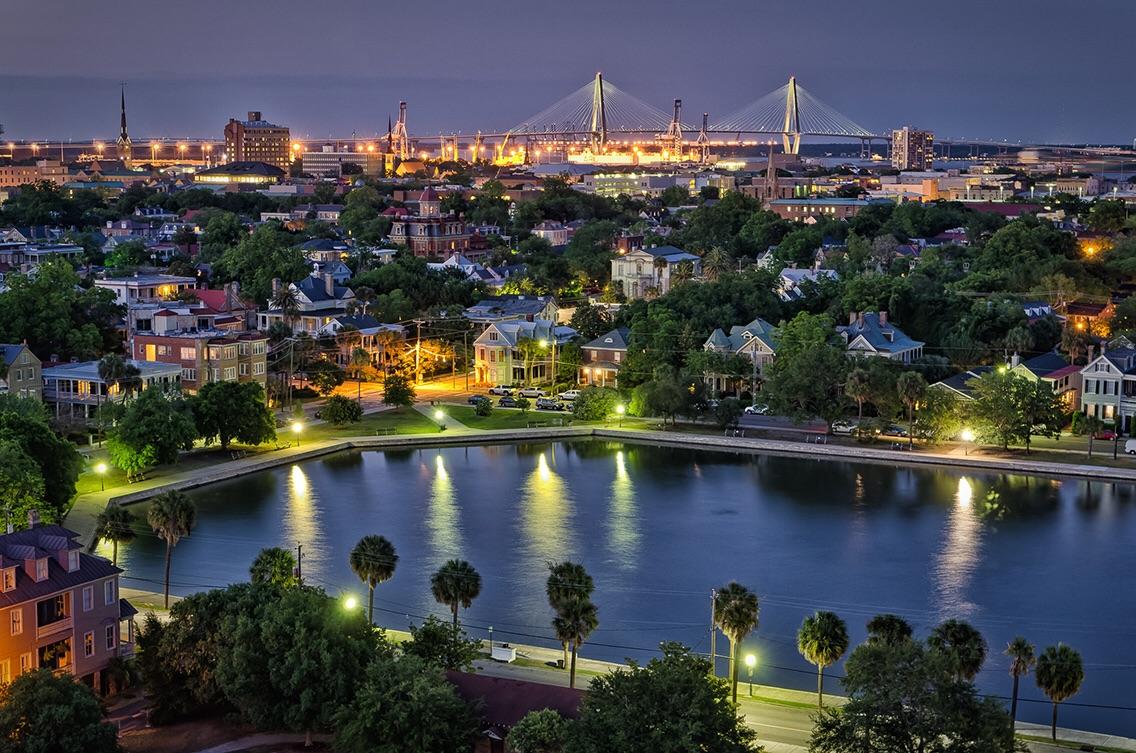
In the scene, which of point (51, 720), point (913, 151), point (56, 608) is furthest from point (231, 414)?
point (913, 151)

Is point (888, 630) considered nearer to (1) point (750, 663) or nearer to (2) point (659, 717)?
(1) point (750, 663)

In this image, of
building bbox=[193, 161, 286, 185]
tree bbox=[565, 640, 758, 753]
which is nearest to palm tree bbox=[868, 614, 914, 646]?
tree bbox=[565, 640, 758, 753]

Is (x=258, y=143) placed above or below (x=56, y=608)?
above

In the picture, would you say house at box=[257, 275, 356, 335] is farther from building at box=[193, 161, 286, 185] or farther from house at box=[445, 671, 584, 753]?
building at box=[193, 161, 286, 185]

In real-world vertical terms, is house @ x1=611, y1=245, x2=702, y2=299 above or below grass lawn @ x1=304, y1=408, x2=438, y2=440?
above

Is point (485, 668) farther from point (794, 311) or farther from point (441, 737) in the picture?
point (794, 311)

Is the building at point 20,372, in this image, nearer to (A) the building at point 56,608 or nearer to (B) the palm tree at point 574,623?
(A) the building at point 56,608
